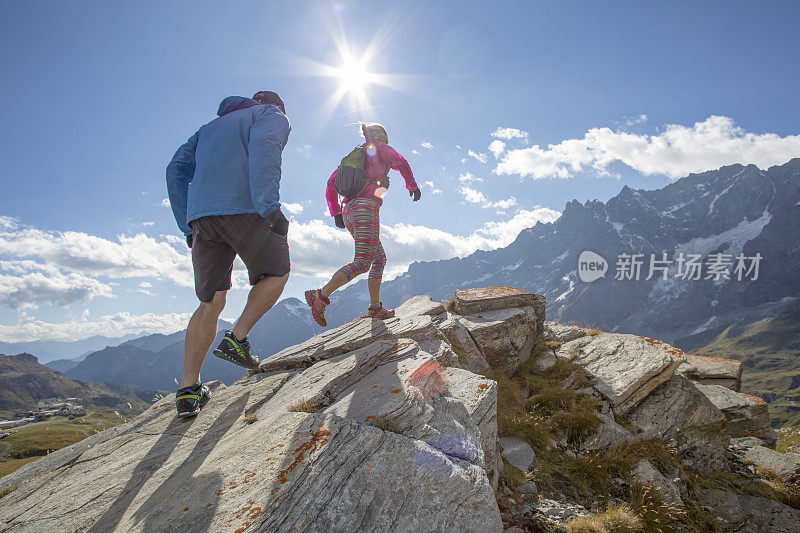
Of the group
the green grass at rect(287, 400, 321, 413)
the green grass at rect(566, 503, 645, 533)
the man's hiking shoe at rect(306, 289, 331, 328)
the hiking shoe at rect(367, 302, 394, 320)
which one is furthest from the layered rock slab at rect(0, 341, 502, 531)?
the hiking shoe at rect(367, 302, 394, 320)

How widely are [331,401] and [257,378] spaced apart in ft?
12.8

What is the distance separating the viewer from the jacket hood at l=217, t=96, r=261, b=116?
6957mm

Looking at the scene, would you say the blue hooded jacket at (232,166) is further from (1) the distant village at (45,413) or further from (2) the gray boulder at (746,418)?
(1) the distant village at (45,413)

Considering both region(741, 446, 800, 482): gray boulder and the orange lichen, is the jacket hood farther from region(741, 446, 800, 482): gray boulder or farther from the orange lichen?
region(741, 446, 800, 482): gray boulder

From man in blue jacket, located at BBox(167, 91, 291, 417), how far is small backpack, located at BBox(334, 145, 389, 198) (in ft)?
7.04

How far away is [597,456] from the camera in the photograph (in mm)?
6289

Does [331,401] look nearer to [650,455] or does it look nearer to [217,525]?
[217,525]

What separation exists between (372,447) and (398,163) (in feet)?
23.4

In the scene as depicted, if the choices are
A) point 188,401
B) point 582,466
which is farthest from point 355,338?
point 582,466

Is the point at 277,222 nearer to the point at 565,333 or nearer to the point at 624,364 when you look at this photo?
the point at 624,364

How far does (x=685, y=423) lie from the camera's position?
8.48m

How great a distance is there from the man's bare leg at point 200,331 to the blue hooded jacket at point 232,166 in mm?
1461

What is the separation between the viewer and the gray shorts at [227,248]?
5867mm

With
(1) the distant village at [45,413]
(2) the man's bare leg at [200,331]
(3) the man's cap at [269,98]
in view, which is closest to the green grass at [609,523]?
(2) the man's bare leg at [200,331]
